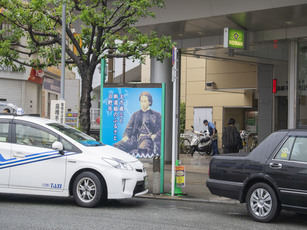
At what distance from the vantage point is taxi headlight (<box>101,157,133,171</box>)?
8.95 metres

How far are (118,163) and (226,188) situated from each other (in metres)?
1.93

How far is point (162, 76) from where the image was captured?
19094 mm

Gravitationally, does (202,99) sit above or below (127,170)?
above

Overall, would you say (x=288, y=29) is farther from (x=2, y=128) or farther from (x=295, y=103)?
(x=2, y=128)

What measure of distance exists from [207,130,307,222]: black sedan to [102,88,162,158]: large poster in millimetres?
3048

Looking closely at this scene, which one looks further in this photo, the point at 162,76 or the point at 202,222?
the point at 162,76

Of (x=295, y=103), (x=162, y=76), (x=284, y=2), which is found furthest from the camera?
(x=162, y=76)

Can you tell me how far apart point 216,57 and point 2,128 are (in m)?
13.2

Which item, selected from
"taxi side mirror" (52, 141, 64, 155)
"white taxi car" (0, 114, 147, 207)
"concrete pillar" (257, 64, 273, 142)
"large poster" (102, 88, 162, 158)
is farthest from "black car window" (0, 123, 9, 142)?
"concrete pillar" (257, 64, 273, 142)

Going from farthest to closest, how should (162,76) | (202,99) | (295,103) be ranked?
(202,99)
(162,76)
(295,103)

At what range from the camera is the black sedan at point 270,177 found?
761 centimetres

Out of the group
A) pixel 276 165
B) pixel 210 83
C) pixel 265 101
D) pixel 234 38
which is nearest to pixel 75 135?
pixel 276 165

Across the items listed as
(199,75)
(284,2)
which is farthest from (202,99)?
(284,2)

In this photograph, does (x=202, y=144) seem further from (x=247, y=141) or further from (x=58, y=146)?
(x=58, y=146)
